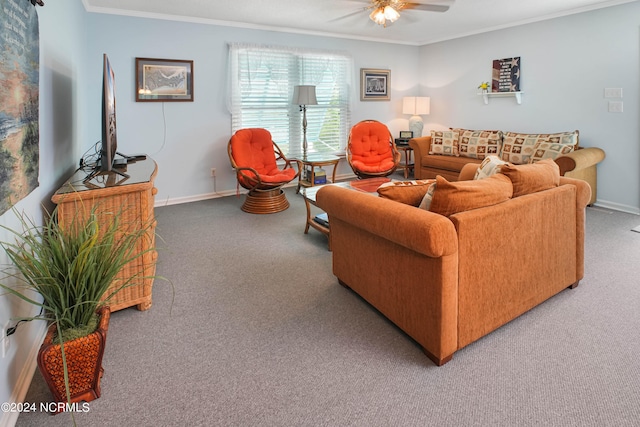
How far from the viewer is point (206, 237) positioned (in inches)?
146

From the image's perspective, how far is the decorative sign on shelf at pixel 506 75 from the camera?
5.27m

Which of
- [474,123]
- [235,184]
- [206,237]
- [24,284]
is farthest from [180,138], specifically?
[474,123]

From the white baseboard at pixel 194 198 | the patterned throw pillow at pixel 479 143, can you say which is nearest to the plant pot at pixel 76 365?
the white baseboard at pixel 194 198

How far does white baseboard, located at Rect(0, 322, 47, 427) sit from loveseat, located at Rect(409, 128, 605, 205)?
4666 millimetres

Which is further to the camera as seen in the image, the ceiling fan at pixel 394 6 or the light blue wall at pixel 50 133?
the ceiling fan at pixel 394 6

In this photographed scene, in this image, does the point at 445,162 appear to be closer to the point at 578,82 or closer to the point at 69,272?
the point at 578,82

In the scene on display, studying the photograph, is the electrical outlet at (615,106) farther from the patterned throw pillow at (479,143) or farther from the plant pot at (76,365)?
the plant pot at (76,365)

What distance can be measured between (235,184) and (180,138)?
97 cm

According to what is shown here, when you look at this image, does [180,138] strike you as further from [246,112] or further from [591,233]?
[591,233]

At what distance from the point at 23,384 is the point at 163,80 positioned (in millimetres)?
3904

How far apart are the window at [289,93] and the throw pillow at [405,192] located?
3.64 metres

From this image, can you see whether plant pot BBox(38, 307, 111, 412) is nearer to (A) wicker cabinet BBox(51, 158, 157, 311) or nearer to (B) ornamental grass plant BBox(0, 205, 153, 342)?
(B) ornamental grass plant BBox(0, 205, 153, 342)

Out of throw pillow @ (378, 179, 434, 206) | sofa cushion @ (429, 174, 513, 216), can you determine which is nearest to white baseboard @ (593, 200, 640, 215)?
sofa cushion @ (429, 174, 513, 216)

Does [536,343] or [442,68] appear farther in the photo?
[442,68]
